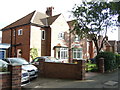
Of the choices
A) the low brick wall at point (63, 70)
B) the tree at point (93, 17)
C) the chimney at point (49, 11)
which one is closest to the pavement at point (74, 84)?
the low brick wall at point (63, 70)

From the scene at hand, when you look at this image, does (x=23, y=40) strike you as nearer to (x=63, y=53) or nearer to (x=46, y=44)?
(x=46, y=44)

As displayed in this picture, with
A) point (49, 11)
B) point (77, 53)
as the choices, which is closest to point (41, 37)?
point (49, 11)

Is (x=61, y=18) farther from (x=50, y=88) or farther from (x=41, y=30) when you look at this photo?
(x=50, y=88)

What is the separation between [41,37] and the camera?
67.4 ft

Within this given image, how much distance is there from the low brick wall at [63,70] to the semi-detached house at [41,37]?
8.71 metres

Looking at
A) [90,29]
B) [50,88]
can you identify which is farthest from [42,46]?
[50,88]

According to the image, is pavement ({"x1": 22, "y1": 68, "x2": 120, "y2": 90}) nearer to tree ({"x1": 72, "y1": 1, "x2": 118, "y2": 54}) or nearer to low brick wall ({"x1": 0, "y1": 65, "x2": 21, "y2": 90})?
low brick wall ({"x1": 0, "y1": 65, "x2": 21, "y2": 90})

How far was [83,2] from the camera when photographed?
15.5m

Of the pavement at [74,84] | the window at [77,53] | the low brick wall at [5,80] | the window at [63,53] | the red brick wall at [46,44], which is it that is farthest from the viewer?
the window at [77,53]

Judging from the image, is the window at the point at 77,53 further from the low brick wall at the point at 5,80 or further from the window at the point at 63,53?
the low brick wall at the point at 5,80

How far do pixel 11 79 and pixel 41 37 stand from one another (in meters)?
15.6

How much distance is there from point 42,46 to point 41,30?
2719 mm

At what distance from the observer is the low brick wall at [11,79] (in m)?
5.12

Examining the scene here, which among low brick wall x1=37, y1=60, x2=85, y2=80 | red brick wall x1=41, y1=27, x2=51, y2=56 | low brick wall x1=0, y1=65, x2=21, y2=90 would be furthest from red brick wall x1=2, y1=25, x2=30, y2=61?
low brick wall x1=0, y1=65, x2=21, y2=90
